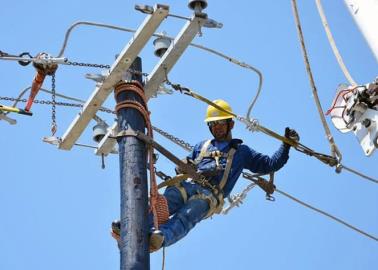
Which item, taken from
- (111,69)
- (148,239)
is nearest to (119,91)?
(111,69)

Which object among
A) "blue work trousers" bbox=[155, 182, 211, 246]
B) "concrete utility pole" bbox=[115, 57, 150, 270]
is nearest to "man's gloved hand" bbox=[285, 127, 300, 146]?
"blue work trousers" bbox=[155, 182, 211, 246]

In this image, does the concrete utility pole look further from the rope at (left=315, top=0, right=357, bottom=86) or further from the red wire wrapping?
the rope at (left=315, top=0, right=357, bottom=86)

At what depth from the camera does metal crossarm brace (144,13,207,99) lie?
7.58 m

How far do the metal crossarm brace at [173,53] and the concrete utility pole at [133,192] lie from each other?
0.32 m

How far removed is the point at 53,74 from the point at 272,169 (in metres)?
2.18

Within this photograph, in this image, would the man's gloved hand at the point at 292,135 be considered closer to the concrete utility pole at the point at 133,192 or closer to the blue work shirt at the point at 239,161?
the blue work shirt at the point at 239,161

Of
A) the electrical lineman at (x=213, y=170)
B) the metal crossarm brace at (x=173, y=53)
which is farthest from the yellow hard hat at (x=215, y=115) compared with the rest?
the metal crossarm brace at (x=173, y=53)

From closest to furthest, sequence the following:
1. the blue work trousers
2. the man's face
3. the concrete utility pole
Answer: the concrete utility pole → the blue work trousers → the man's face

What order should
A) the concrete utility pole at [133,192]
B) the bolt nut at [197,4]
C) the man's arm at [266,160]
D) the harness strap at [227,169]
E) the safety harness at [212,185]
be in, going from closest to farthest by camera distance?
the concrete utility pole at [133,192] < the bolt nut at [197,4] < the safety harness at [212,185] < the harness strap at [227,169] < the man's arm at [266,160]

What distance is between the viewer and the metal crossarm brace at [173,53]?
299 inches

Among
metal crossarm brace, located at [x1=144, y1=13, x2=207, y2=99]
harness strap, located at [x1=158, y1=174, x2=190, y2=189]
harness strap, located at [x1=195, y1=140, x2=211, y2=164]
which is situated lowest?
harness strap, located at [x1=158, y1=174, x2=190, y2=189]

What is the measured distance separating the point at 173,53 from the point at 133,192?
1.30 meters

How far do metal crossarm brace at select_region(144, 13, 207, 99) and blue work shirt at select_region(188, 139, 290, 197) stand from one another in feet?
3.43

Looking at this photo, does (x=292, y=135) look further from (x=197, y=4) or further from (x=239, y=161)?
(x=197, y=4)
